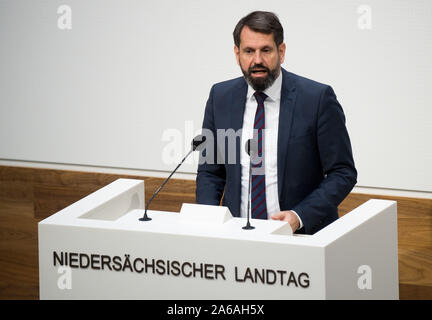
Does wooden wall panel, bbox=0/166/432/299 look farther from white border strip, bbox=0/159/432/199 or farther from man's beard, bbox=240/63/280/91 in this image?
man's beard, bbox=240/63/280/91

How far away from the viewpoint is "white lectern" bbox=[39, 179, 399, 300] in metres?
1.92

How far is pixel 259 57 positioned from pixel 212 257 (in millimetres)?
757

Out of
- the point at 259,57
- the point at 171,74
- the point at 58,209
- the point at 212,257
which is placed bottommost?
the point at 58,209

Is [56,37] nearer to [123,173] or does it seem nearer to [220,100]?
[123,173]

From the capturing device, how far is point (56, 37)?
4301 millimetres

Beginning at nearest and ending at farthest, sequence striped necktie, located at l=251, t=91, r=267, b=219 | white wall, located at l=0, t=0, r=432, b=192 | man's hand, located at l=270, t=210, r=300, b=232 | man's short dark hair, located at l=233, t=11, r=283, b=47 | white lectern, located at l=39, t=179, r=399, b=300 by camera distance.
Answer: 1. white lectern, located at l=39, t=179, r=399, b=300
2. man's hand, located at l=270, t=210, r=300, b=232
3. man's short dark hair, located at l=233, t=11, r=283, b=47
4. striped necktie, located at l=251, t=91, r=267, b=219
5. white wall, located at l=0, t=0, r=432, b=192

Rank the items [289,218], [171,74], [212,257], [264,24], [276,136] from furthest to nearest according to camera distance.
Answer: [171,74], [276,136], [264,24], [289,218], [212,257]

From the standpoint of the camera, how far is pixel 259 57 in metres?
2.46

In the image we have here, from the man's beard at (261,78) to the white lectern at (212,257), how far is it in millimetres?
527

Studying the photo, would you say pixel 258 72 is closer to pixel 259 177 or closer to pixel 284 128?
pixel 284 128

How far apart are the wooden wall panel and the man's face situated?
1400mm

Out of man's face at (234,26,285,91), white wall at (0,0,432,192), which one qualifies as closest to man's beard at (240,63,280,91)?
man's face at (234,26,285,91)

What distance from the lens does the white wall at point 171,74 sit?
357cm

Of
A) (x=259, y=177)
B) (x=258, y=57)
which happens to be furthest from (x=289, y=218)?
(x=258, y=57)
